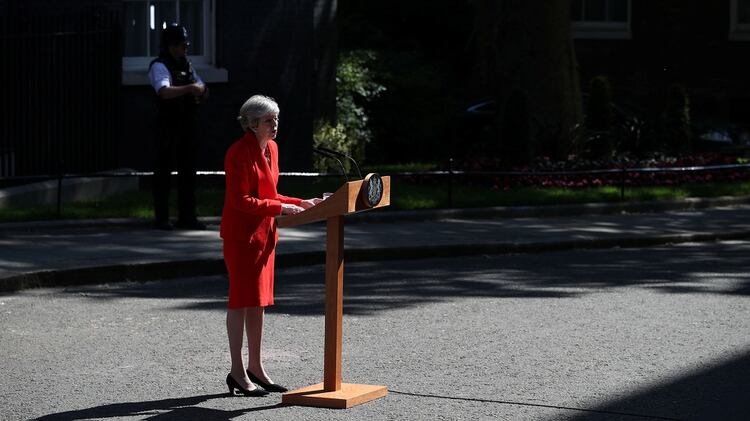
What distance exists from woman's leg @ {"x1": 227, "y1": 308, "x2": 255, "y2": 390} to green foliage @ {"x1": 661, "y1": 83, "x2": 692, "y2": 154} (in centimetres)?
1650

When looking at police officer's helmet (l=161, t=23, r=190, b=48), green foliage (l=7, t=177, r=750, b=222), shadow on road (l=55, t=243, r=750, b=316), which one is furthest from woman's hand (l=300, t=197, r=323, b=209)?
green foliage (l=7, t=177, r=750, b=222)

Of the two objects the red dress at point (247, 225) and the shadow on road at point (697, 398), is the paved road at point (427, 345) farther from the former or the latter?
the red dress at point (247, 225)

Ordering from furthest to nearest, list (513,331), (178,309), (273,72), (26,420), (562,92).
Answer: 1. (562,92)
2. (273,72)
3. (178,309)
4. (513,331)
5. (26,420)

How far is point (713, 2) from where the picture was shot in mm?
35688

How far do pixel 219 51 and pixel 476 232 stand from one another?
539cm

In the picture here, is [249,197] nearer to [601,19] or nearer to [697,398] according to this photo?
[697,398]

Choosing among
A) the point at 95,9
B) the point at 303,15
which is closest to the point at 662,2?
the point at 303,15

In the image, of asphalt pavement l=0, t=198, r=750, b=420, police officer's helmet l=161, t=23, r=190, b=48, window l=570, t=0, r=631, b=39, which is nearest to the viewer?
asphalt pavement l=0, t=198, r=750, b=420

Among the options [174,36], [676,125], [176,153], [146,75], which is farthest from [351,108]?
[174,36]

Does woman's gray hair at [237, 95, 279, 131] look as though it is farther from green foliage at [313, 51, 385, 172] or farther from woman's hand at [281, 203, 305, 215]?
green foliage at [313, 51, 385, 172]

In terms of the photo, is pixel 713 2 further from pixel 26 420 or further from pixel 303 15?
pixel 26 420

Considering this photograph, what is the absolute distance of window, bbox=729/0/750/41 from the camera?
35.9m

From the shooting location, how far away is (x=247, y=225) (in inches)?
307

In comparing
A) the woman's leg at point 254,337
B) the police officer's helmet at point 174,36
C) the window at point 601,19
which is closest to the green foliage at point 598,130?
the police officer's helmet at point 174,36
